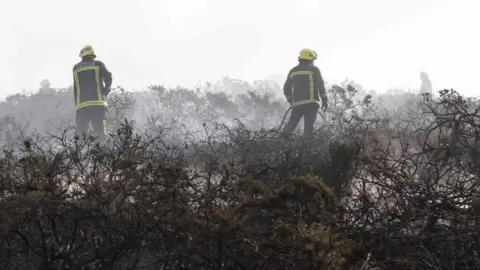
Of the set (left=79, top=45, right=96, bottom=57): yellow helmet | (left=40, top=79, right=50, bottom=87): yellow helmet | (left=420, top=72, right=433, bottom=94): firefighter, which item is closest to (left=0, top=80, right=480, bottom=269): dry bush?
(left=79, top=45, right=96, bottom=57): yellow helmet

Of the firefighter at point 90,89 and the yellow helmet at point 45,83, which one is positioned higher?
the yellow helmet at point 45,83

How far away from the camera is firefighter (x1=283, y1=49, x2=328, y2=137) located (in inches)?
362

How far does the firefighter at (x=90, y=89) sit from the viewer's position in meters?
9.45

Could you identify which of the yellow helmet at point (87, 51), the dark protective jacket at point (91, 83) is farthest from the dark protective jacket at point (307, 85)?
the yellow helmet at point (87, 51)

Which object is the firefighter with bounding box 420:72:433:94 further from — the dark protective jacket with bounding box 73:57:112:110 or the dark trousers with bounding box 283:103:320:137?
the dark protective jacket with bounding box 73:57:112:110

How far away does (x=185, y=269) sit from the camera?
288 centimetres

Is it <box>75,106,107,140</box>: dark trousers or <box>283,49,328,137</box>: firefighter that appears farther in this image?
<box>75,106,107,140</box>: dark trousers

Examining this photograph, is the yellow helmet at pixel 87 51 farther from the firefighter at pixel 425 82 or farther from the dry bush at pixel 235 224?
the firefighter at pixel 425 82

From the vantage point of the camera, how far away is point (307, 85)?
9.30 m

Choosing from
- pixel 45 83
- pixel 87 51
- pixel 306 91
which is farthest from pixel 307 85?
pixel 45 83

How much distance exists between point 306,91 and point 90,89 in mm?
3798

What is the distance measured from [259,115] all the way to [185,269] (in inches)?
491

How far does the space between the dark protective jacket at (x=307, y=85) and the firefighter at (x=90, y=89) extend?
10.8 ft

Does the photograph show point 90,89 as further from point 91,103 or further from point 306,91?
point 306,91
